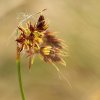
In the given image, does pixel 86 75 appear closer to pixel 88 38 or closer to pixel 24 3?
pixel 88 38

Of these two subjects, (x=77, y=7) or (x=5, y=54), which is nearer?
(x=5, y=54)

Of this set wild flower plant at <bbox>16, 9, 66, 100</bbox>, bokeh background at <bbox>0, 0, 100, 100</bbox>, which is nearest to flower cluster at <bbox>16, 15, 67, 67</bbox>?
wild flower plant at <bbox>16, 9, 66, 100</bbox>

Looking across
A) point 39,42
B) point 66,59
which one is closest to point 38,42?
point 39,42

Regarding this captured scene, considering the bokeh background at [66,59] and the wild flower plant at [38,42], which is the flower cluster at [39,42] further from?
the bokeh background at [66,59]

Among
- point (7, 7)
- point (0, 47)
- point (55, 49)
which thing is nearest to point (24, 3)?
point (7, 7)

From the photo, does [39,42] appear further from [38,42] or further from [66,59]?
[66,59]

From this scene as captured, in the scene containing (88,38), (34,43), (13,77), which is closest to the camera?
(34,43)

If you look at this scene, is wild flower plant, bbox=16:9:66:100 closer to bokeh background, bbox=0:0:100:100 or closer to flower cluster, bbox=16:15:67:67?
flower cluster, bbox=16:15:67:67
